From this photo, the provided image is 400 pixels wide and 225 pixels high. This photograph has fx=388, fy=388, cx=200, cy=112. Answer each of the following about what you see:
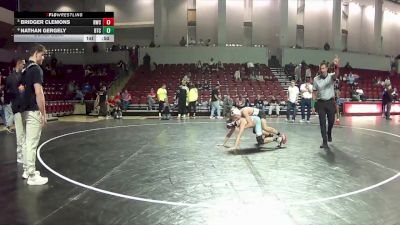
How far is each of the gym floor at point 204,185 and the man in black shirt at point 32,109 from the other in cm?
27

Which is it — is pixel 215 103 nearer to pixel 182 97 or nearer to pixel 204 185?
pixel 182 97

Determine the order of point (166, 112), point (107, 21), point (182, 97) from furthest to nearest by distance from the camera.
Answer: point (182, 97) < point (166, 112) < point (107, 21)

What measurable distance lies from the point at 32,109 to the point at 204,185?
2606 millimetres

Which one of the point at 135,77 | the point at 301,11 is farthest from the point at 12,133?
the point at 301,11

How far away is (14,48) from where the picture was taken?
94.4 ft

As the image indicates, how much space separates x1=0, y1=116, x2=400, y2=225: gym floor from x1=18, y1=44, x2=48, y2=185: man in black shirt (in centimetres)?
27

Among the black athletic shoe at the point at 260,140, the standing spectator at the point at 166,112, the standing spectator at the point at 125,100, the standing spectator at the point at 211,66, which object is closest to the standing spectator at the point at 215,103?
the standing spectator at the point at 166,112

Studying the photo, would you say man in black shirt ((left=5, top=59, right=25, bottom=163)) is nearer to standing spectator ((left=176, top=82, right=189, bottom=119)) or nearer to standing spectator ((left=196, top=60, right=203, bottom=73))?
standing spectator ((left=176, top=82, right=189, bottom=119))

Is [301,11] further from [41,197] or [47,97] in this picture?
[41,197]

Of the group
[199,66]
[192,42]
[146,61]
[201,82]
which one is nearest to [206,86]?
[201,82]

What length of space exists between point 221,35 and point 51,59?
1214cm

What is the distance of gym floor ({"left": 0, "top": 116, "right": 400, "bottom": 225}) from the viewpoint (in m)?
4.06

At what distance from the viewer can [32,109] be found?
5.38m
